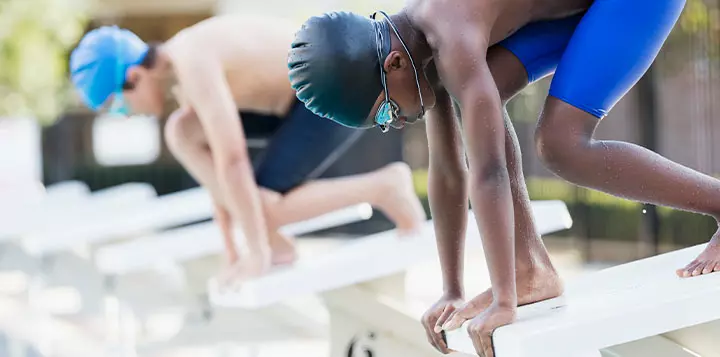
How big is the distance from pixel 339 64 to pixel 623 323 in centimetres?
60

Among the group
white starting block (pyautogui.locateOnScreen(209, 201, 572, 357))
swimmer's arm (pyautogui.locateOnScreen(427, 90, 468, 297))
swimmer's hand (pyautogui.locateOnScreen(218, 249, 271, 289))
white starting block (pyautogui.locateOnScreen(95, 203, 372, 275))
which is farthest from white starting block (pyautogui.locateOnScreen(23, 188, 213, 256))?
swimmer's arm (pyautogui.locateOnScreen(427, 90, 468, 297))

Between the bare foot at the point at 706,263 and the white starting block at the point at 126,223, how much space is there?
281 cm

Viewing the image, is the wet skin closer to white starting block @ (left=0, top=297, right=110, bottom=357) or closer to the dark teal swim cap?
the dark teal swim cap

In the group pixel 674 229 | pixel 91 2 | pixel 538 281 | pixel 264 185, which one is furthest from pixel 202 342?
pixel 91 2

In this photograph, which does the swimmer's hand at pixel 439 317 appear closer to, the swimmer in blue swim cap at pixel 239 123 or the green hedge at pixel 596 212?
the swimmer in blue swim cap at pixel 239 123

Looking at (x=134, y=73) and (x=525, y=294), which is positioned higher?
(x=525, y=294)

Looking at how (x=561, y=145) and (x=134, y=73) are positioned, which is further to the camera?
(x=134, y=73)

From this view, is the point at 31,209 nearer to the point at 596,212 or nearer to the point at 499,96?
the point at 596,212

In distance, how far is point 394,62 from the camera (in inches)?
63.1

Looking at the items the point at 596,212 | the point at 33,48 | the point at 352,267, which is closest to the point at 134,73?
the point at 352,267

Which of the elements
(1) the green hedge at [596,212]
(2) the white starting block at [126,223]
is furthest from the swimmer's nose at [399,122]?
(1) the green hedge at [596,212]

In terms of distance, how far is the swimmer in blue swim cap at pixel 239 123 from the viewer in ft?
10.0

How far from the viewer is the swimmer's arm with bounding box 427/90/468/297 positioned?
1815 mm

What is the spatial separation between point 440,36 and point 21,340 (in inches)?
123
